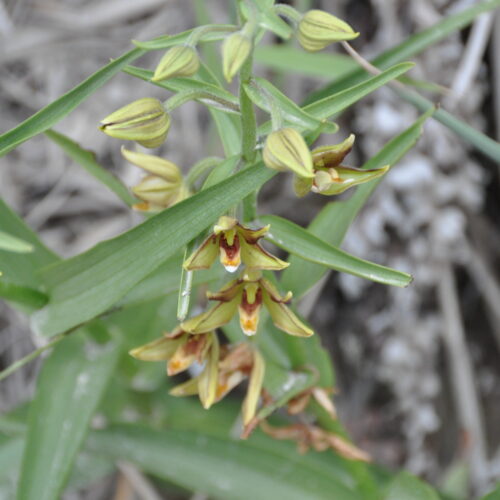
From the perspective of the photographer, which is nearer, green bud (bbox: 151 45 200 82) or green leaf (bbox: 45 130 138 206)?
green bud (bbox: 151 45 200 82)

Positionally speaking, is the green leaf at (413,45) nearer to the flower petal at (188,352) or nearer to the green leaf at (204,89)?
the green leaf at (204,89)

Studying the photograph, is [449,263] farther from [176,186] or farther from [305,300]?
[176,186]

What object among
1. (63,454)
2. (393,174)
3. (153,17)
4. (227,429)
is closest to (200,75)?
(63,454)

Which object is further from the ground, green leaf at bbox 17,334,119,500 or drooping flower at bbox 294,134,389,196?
→ drooping flower at bbox 294,134,389,196

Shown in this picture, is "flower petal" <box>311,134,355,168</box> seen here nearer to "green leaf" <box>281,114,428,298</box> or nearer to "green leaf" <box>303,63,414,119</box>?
"green leaf" <box>303,63,414,119</box>

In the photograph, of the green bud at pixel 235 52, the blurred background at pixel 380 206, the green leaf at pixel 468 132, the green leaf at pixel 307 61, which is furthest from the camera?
the blurred background at pixel 380 206

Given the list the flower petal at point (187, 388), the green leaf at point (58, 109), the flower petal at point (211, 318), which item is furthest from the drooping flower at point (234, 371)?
the green leaf at point (58, 109)

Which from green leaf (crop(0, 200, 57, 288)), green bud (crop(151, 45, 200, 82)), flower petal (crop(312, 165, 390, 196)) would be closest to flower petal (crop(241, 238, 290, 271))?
flower petal (crop(312, 165, 390, 196))

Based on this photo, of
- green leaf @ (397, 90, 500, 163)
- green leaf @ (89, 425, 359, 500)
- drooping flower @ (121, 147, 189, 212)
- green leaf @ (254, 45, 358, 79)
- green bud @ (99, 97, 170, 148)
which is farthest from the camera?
green leaf @ (254, 45, 358, 79)
